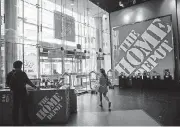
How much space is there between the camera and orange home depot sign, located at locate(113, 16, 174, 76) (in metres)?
8.91

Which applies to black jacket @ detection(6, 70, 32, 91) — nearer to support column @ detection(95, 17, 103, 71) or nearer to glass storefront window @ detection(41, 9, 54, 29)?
glass storefront window @ detection(41, 9, 54, 29)

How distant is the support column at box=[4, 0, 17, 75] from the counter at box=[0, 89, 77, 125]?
10.3 ft

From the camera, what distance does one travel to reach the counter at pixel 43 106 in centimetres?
371

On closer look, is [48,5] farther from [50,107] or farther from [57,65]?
[50,107]

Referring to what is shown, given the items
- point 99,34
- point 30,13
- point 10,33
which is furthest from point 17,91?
point 99,34

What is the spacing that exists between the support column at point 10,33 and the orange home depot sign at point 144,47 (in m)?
6.78

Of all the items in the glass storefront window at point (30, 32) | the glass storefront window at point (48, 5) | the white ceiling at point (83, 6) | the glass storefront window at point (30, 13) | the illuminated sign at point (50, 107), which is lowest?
the illuminated sign at point (50, 107)

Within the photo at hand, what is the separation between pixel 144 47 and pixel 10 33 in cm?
764

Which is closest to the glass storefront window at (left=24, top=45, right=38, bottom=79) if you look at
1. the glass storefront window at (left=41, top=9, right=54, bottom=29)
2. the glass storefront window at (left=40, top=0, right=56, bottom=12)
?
the glass storefront window at (left=41, top=9, right=54, bottom=29)

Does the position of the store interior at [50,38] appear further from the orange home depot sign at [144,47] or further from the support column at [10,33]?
the orange home depot sign at [144,47]

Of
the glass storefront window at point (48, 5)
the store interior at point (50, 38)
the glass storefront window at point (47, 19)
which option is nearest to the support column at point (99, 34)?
the store interior at point (50, 38)

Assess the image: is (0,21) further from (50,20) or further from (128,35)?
(128,35)

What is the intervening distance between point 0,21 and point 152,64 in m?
8.38

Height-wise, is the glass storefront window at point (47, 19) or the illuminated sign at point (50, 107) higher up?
the glass storefront window at point (47, 19)
